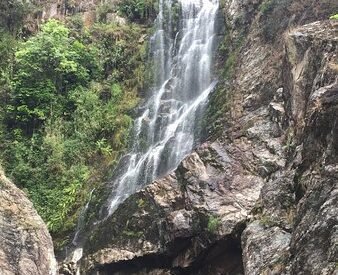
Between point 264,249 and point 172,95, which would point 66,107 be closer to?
point 172,95

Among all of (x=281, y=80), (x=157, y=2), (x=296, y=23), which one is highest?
(x=157, y=2)

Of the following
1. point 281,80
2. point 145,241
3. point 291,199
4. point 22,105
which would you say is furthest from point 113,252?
point 22,105

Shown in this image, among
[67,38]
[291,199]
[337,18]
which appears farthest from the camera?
[67,38]

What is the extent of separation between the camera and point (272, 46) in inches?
784

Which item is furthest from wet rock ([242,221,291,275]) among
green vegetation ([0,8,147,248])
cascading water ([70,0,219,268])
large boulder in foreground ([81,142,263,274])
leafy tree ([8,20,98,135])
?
leafy tree ([8,20,98,135])

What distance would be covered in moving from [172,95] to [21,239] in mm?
13308

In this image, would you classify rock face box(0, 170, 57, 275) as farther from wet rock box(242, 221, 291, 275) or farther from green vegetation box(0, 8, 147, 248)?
green vegetation box(0, 8, 147, 248)

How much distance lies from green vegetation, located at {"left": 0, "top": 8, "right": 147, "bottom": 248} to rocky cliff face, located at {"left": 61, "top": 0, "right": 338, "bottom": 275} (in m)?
4.92

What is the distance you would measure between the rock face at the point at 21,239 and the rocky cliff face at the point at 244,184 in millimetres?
3659

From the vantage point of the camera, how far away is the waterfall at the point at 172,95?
19.2 metres

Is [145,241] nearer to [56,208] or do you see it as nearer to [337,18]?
[56,208]

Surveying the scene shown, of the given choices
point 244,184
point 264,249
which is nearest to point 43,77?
point 244,184

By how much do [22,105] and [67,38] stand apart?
4.77 meters

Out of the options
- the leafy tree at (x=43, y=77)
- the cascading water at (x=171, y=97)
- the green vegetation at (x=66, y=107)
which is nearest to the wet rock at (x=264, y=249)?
the cascading water at (x=171, y=97)
